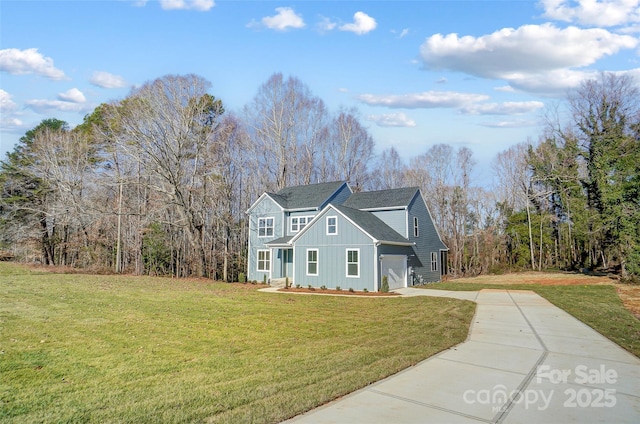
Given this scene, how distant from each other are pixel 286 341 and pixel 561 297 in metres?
13.1

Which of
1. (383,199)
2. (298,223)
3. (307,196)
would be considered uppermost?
(307,196)

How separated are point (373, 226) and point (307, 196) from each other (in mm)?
7019

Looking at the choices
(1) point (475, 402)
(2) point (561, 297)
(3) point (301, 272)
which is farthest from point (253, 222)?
(1) point (475, 402)

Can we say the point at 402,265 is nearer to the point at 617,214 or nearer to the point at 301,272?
the point at 301,272

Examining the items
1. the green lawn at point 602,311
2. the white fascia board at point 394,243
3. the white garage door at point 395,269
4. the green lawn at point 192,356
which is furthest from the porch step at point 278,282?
the green lawn at point 602,311

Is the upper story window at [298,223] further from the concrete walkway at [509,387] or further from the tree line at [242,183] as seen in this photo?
the concrete walkway at [509,387]

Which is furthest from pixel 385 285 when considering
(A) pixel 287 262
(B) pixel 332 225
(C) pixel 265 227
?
(C) pixel 265 227

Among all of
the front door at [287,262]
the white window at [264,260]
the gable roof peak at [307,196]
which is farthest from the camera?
the white window at [264,260]

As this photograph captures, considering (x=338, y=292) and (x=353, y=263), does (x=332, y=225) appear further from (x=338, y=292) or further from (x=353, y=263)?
(x=338, y=292)

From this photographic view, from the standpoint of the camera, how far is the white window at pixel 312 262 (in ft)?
70.1

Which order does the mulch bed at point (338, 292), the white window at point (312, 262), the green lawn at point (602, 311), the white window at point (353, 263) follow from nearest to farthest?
the green lawn at point (602, 311) < the mulch bed at point (338, 292) < the white window at point (353, 263) < the white window at point (312, 262)

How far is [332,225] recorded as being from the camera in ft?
68.4

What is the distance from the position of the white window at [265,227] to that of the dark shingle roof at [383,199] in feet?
17.8

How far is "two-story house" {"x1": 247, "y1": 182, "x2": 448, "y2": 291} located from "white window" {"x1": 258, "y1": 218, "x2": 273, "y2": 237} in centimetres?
7
